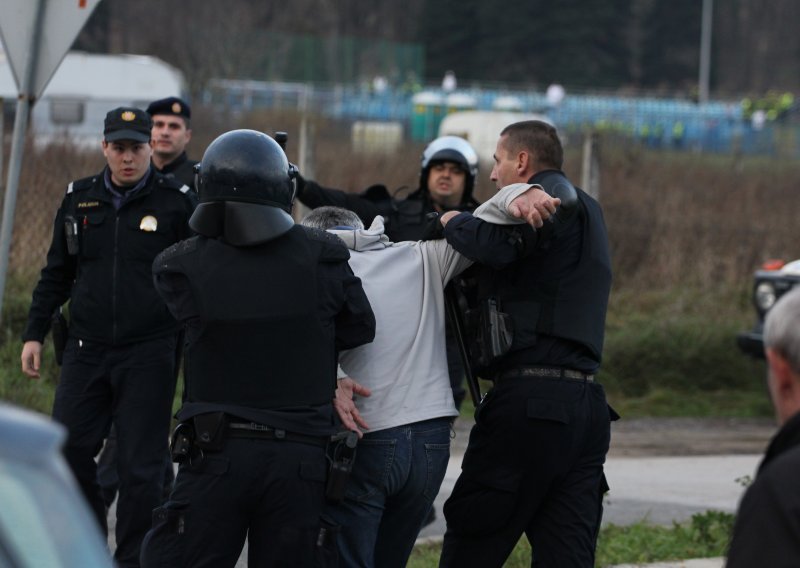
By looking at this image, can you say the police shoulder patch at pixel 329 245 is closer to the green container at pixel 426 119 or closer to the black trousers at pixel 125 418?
the black trousers at pixel 125 418

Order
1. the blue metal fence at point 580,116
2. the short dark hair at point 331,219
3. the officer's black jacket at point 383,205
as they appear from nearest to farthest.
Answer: the short dark hair at point 331,219 < the officer's black jacket at point 383,205 < the blue metal fence at point 580,116

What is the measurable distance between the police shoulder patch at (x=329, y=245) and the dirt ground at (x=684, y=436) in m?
5.57

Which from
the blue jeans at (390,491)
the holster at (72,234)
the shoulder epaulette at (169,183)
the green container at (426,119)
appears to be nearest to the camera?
the blue jeans at (390,491)

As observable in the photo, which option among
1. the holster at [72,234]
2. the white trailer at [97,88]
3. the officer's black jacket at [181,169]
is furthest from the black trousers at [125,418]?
the white trailer at [97,88]

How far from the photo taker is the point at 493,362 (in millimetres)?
5016

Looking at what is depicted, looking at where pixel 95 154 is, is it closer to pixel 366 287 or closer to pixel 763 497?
pixel 366 287

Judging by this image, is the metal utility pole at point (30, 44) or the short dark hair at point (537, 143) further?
the metal utility pole at point (30, 44)

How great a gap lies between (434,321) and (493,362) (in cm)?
31

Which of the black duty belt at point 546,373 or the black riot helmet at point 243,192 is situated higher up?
the black riot helmet at point 243,192

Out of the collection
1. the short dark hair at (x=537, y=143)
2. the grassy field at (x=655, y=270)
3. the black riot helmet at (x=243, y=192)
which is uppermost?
the short dark hair at (x=537, y=143)

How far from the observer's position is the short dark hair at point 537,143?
5.21 m

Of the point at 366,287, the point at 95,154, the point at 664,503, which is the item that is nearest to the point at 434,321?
the point at 366,287

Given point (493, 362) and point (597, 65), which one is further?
point (597, 65)

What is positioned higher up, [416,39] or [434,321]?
[416,39]
